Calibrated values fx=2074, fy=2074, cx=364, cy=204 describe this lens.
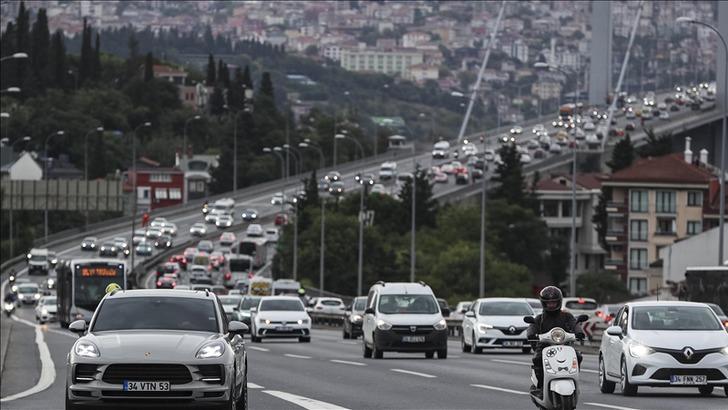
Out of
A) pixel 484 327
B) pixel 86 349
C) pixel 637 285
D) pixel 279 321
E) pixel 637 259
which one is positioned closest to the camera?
pixel 86 349

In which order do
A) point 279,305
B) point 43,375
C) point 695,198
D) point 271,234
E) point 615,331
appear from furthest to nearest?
point 271,234
point 695,198
point 279,305
point 43,375
point 615,331

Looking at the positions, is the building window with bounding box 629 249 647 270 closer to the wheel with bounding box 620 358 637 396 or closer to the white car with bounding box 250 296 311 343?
the white car with bounding box 250 296 311 343

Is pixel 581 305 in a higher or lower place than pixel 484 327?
lower

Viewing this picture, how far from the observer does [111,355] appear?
1909cm

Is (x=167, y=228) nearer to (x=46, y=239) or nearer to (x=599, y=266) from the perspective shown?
(x=46, y=239)

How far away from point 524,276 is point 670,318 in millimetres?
104850

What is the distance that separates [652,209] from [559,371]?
143 metres

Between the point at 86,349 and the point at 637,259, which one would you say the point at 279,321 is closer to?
the point at 86,349

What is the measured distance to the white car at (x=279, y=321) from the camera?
175 ft

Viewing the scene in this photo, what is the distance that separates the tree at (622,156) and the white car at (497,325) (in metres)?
146

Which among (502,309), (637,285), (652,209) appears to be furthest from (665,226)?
(502,309)

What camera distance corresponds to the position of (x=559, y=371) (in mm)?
17969

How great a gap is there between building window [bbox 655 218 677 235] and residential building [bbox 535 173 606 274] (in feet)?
69.0

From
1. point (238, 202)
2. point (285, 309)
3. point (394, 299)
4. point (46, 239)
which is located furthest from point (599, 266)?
point (394, 299)
